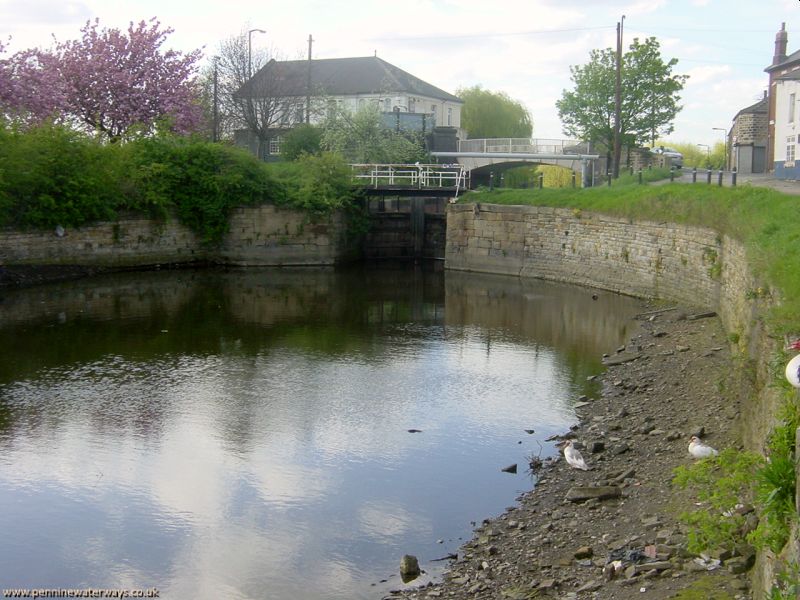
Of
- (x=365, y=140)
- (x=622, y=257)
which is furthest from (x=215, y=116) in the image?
(x=622, y=257)

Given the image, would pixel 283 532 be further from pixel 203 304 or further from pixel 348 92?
pixel 348 92

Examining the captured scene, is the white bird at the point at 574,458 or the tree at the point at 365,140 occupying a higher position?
the tree at the point at 365,140

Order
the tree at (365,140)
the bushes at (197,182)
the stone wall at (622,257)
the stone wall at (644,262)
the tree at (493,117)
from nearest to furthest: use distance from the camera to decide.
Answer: the stone wall at (644,262) < the stone wall at (622,257) < the bushes at (197,182) < the tree at (365,140) < the tree at (493,117)

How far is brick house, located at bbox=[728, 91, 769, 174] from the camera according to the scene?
4484 cm

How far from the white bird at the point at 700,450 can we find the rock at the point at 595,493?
1068 mm

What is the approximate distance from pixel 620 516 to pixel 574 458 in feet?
6.69

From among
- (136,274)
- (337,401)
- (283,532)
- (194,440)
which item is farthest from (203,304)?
(283,532)

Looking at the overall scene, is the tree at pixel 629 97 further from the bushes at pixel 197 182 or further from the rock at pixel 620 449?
the rock at pixel 620 449

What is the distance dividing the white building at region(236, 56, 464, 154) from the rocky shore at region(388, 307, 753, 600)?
128 feet

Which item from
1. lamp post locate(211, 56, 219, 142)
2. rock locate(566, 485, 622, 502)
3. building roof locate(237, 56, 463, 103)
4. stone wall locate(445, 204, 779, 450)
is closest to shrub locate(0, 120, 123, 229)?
stone wall locate(445, 204, 779, 450)

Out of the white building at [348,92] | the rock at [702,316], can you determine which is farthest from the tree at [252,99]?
the rock at [702,316]

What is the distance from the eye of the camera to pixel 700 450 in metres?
11.2

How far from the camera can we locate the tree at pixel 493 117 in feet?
238

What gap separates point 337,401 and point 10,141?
64.4ft
